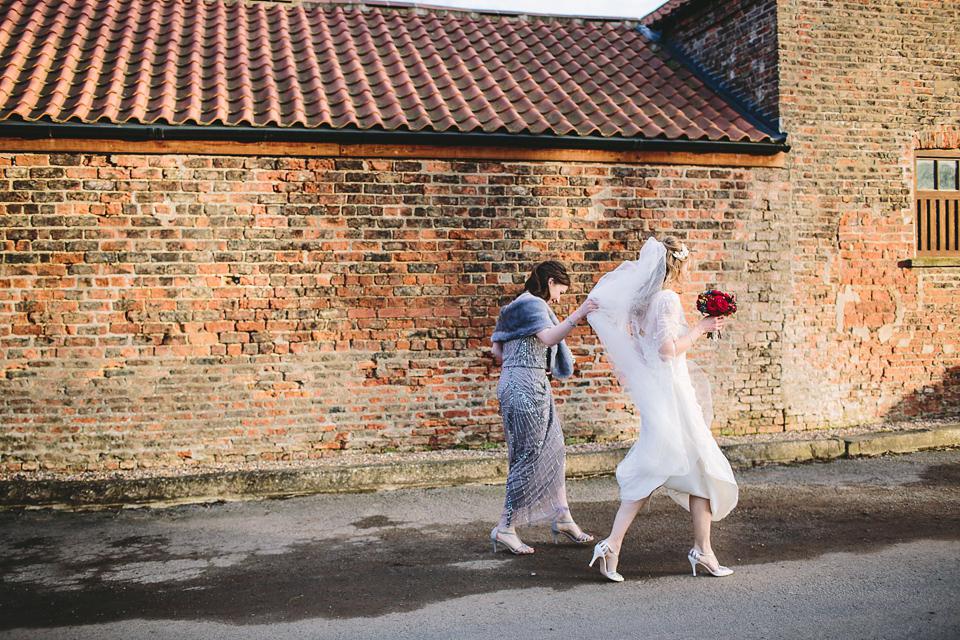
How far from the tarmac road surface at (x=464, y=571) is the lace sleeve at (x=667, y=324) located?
134cm

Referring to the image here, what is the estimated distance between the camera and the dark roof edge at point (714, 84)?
28.5 feet

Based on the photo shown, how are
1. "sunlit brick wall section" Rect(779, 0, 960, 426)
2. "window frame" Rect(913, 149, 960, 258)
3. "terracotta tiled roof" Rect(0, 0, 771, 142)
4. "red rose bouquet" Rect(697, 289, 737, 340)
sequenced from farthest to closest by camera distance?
"window frame" Rect(913, 149, 960, 258)
"sunlit brick wall section" Rect(779, 0, 960, 426)
"terracotta tiled roof" Rect(0, 0, 771, 142)
"red rose bouquet" Rect(697, 289, 737, 340)

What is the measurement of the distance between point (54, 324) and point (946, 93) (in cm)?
1017

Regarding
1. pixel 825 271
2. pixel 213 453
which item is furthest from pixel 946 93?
pixel 213 453

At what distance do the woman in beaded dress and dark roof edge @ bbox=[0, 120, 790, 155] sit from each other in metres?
3.03

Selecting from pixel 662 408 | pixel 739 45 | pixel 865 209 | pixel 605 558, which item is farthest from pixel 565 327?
pixel 739 45

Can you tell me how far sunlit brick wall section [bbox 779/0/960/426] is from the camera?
28.5ft

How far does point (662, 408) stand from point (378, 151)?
14.1 feet

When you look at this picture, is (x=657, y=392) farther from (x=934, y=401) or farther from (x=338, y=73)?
(x=934, y=401)

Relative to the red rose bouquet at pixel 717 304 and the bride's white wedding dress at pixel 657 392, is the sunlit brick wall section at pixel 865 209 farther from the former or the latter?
the bride's white wedding dress at pixel 657 392

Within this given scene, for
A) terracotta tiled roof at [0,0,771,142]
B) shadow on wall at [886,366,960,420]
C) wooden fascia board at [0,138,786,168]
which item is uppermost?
terracotta tiled roof at [0,0,771,142]

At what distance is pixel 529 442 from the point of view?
198 inches

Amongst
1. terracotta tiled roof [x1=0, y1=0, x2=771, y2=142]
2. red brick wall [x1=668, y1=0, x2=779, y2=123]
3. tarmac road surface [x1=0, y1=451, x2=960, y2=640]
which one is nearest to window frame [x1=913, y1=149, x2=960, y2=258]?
red brick wall [x1=668, y1=0, x2=779, y2=123]

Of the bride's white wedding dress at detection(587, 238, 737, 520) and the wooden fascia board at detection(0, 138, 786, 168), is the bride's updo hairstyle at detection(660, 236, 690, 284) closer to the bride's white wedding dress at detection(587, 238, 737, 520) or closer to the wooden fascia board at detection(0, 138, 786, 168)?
the bride's white wedding dress at detection(587, 238, 737, 520)
